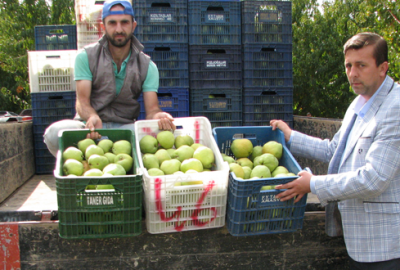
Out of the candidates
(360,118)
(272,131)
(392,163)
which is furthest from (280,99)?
(392,163)

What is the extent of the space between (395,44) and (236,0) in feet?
10.1

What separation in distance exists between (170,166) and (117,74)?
132 cm

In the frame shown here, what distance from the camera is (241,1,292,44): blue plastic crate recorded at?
12.9 ft

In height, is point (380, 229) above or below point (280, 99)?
below

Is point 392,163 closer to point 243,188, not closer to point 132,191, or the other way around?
point 243,188

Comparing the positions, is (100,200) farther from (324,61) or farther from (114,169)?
(324,61)

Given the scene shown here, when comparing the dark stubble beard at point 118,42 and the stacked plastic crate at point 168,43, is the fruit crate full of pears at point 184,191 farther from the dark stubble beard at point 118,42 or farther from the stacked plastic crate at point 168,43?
the stacked plastic crate at point 168,43

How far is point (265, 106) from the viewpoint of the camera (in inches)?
158

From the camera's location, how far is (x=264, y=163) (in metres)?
2.62

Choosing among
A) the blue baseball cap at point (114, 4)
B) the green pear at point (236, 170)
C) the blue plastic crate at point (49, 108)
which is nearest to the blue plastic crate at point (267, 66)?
the blue baseball cap at point (114, 4)

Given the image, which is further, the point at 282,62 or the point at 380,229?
the point at 282,62

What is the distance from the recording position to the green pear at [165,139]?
2.73m

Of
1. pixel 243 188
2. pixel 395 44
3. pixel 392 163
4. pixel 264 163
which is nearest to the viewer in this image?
pixel 392 163

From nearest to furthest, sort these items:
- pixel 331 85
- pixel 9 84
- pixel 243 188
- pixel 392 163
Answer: pixel 392 163 → pixel 243 188 → pixel 331 85 → pixel 9 84
